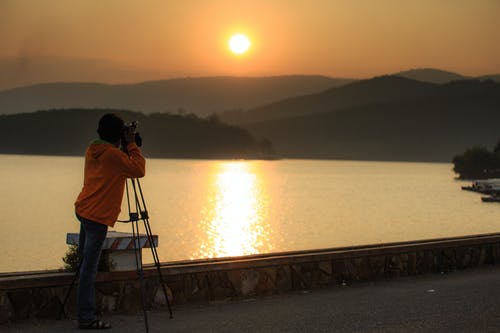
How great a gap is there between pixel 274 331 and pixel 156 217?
7751cm

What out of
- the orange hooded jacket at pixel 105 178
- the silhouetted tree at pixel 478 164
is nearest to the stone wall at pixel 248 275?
the orange hooded jacket at pixel 105 178

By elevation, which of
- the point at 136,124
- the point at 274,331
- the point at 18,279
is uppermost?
the point at 136,124

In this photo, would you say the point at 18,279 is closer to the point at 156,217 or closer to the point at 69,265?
the point at 69,265

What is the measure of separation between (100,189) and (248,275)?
3.00m

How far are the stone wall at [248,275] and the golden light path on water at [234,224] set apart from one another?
129 ft

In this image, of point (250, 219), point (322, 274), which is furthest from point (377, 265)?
point (250, 219)

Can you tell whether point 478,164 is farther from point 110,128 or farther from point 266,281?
point 110,128

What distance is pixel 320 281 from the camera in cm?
1080

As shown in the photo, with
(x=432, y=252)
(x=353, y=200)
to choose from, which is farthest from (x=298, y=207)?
(x=432, y=252)

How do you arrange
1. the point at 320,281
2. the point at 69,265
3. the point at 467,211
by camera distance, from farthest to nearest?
the point at 467,211, the point at 320,281, the point at 69,265

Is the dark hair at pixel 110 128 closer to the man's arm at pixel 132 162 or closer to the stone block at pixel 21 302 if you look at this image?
the man's arm at pixel 132 162

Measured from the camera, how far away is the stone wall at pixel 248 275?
8.51 meters

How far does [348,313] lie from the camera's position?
29.2 ft

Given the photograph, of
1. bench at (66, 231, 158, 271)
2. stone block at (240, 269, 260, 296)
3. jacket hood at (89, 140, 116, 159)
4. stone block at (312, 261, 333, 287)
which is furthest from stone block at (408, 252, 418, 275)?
jacket hood at (89, 140, 116, 159)
